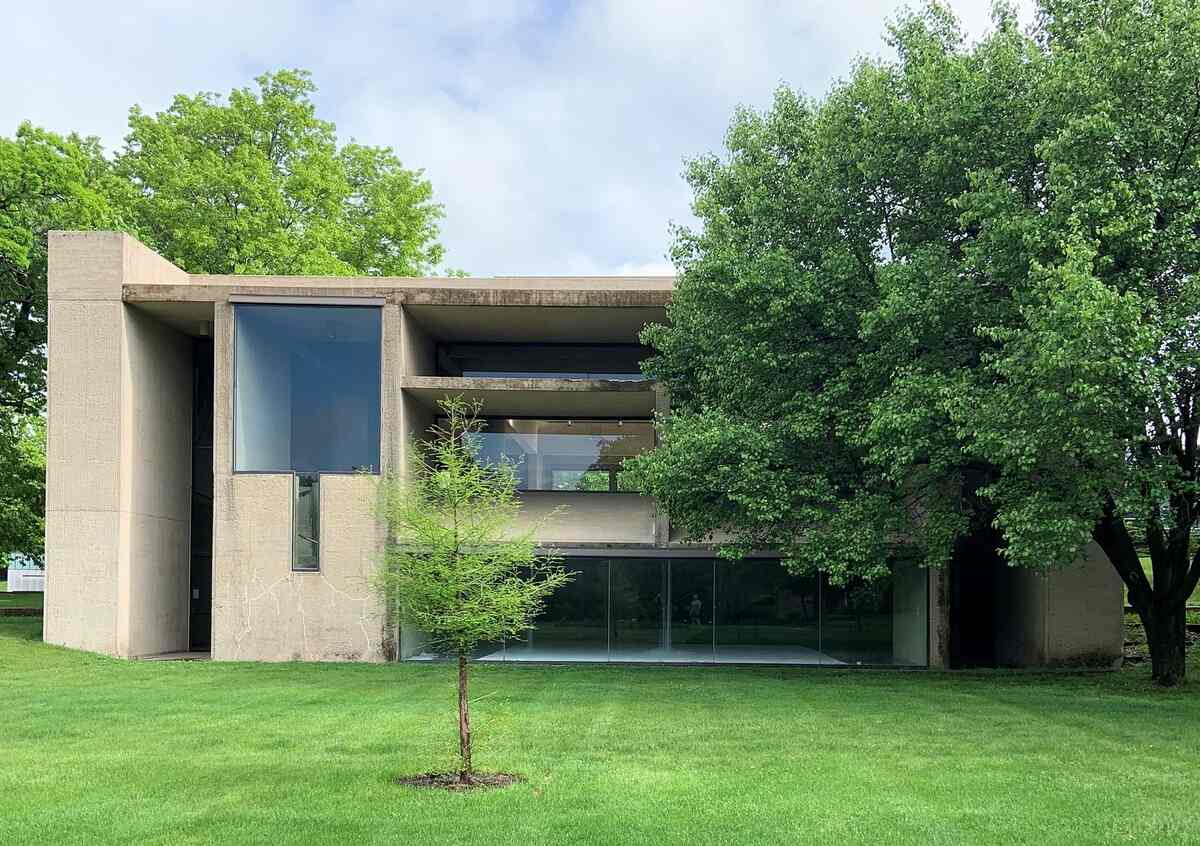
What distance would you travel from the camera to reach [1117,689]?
2119 centimetres

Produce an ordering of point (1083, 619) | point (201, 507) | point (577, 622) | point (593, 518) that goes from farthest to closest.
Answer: point (201, 507)
point (577, 622)
point (593, 518)
point (1083, 619)

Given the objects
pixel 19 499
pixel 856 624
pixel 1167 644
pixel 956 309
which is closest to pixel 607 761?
pixel 956 309

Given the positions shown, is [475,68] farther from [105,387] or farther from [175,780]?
[175,780]

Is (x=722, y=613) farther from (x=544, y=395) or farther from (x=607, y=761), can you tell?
(x=607, y=761)

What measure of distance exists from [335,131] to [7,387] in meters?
17.2

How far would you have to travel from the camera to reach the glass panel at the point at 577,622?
2794 centimetres

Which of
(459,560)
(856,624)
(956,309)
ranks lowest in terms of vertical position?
(856,624)

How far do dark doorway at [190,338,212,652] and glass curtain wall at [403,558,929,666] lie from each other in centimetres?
703

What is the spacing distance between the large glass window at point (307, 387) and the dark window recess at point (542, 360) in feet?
12.5

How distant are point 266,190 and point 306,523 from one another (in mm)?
17721

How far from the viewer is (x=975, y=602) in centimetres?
2980

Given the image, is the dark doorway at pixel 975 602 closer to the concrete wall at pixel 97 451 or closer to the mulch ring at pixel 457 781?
the mulch ring at pixel 457 781

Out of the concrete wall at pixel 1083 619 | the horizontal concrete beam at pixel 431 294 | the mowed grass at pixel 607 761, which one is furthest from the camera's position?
the concrete wall at pixel 1083 619

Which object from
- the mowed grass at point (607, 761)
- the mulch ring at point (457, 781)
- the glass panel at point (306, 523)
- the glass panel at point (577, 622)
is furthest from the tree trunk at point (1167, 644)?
the glass panel at point (306, 523)
